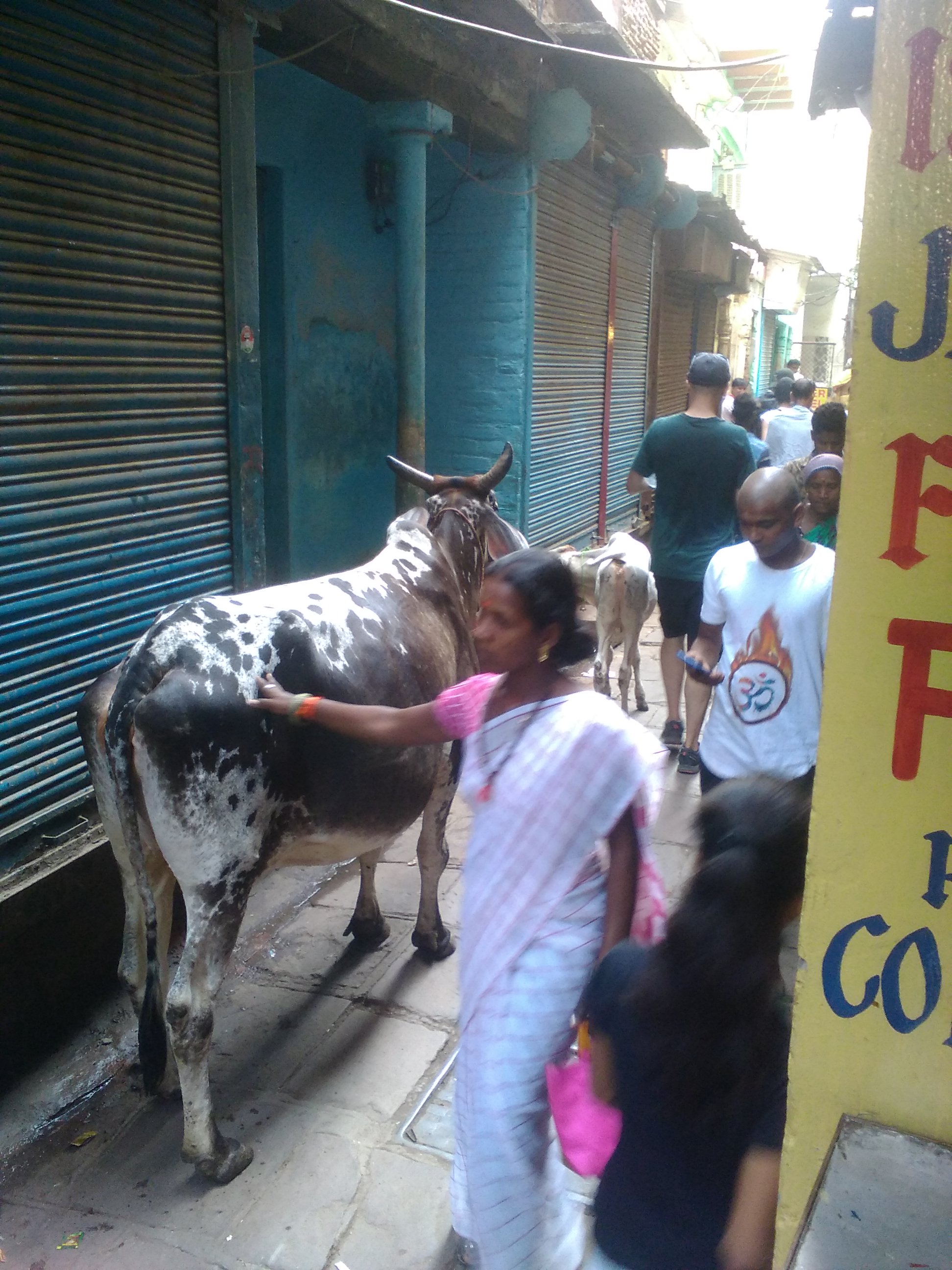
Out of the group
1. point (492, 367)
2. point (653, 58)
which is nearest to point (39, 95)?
point (492, 367)

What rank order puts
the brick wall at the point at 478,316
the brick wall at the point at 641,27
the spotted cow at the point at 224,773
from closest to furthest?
1. the spotted cow at the point at 224,773
2. the brick wall at the point at 478,316
3. the brick wall at the point at 641,27

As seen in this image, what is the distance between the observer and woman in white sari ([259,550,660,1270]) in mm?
1966

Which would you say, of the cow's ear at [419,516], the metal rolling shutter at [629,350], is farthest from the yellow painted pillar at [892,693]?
the metal rolling shutter at [629,350]

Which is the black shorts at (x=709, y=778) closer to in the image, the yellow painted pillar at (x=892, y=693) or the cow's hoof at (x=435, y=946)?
the cow's hoof at (x=435, y=946)

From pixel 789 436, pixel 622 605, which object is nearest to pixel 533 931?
pixel 622 605

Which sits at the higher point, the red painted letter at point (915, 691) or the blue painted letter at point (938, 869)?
the red painted letter at point (915, 691)

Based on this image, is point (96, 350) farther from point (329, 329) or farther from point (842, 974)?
point (842, 974)

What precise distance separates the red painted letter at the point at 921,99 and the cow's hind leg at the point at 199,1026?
246 centimetres

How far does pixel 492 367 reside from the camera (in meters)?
8.12

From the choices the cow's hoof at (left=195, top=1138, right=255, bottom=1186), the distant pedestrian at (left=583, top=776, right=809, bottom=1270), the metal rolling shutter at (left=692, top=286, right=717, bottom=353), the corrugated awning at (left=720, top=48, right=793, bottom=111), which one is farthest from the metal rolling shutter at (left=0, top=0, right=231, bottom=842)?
the corrugated awning at (left=720, top=48, right=793, bottom=111)

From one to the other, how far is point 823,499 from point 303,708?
8.21 ft

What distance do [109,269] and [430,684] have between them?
2246mm

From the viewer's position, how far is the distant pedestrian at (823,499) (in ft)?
13.2

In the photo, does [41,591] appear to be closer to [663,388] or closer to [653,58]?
[663,388]
